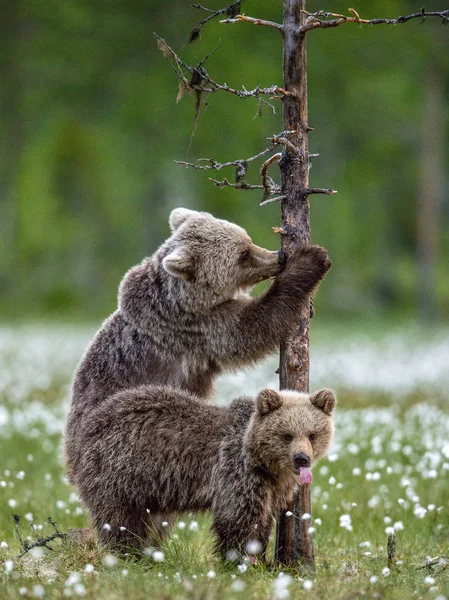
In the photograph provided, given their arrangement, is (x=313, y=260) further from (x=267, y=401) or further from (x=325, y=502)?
(x=325, y=502)

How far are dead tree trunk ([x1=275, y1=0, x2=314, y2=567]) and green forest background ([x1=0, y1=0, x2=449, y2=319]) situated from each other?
740 inches

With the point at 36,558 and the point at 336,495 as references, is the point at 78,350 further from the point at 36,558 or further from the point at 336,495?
the point at 36,558

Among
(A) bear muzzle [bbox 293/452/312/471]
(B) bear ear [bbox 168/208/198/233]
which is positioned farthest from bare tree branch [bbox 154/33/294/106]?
(A) bear muzzle [bbox 293/452/312/471]

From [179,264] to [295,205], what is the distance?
0.85 meters

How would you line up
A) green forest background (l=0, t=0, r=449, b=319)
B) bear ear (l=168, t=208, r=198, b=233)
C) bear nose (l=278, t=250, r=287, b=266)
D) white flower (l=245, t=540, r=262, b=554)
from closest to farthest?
1. white flower (l=245, t=540, r=262, b=554)
2. bear nose (l=278, t=250, r=287, b=266)
3. bear ear (l=168, t=208, r=198, b=233)
4. green forest background (l=0, t=0, r=449, b=319)

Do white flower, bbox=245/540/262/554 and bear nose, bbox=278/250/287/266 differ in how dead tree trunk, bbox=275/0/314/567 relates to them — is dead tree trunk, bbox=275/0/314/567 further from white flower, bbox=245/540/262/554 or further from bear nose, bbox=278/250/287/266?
white flower, bbox=245/540/262/554

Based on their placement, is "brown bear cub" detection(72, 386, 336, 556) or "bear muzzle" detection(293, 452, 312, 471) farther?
"brown bear cub" detection(72, 386, 336, 556)

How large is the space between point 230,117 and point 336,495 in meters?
18.4

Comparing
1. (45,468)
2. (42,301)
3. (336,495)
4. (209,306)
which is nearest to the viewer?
(209,306)

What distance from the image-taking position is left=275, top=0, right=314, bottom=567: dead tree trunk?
5609 millimetres

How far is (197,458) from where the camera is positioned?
5.45 m

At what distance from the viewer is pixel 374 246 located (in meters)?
32.5

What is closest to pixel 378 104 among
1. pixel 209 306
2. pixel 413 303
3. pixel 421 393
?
pixel 413 303

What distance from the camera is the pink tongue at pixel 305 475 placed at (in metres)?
4.95
